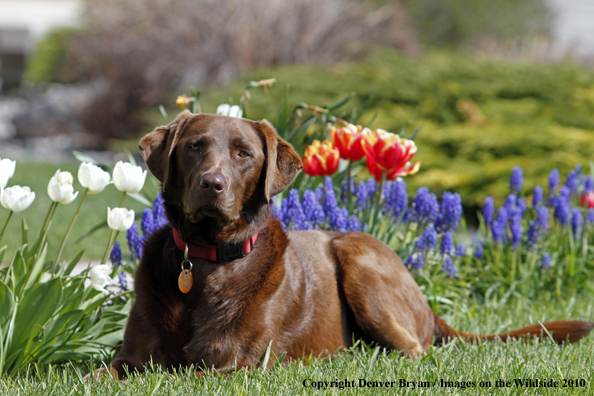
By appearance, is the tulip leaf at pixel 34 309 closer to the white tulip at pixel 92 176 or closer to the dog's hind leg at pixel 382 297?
the white tulip at pixel 92 176

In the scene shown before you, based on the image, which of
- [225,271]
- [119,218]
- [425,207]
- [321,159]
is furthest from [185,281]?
[425,207]

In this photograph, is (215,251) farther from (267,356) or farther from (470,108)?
(470,108)

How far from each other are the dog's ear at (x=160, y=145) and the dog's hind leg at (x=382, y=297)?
1.08m

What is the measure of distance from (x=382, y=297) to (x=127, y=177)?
1.42m

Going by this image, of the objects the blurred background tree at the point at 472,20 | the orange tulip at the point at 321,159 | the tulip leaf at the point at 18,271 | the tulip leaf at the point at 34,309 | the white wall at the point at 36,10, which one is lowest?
the tulip leaf at the point at 34,309

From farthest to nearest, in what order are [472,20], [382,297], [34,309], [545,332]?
[472,20]
[545,332]
[382,297]
[34,309]

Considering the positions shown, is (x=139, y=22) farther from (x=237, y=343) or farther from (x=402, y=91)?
(x=237, y=343)

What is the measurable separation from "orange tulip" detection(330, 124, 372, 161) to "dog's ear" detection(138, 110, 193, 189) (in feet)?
4.36

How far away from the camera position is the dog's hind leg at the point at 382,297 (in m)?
3.01

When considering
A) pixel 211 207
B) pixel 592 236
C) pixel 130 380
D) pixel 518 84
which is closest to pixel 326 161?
pixel 211 207

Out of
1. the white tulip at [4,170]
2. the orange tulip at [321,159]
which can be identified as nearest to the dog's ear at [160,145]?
the white tulip at [4,170]

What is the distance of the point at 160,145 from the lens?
109 inches

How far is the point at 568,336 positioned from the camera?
3.20 metres

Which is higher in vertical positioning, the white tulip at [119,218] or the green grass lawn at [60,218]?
the white tulip at [119,218]
